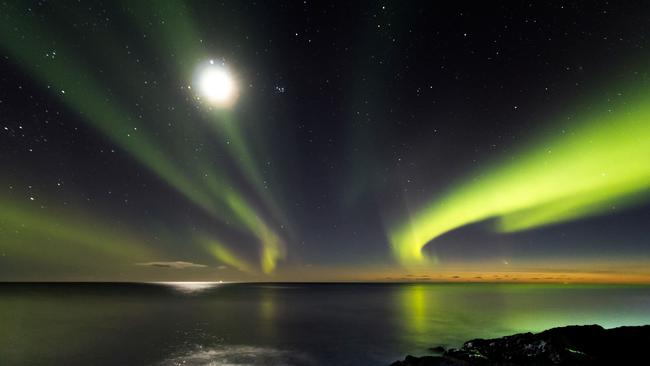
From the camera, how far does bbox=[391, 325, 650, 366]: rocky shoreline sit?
18.2m

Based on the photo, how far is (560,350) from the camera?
1892 cm

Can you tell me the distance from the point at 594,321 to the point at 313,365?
4633cm

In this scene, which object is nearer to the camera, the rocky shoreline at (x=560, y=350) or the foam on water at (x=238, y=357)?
the rocky shoreline at (x=560, y=350)

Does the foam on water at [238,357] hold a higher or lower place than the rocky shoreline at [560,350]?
lower

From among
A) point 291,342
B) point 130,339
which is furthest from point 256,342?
point 130,339

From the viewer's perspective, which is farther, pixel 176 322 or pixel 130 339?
pixel 176 322

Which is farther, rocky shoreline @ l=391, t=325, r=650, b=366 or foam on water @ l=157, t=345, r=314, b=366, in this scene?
foam on water @ l=157, t=345, r=314, b=366

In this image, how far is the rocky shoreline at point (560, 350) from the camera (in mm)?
18234

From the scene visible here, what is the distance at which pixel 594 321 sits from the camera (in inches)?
2018

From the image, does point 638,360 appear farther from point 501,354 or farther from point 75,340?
point 75,340

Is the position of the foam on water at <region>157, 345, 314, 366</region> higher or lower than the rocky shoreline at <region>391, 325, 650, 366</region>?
lower

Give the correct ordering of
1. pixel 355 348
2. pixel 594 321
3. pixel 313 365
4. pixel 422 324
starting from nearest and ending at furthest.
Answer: pixel 313 365
pixel 355 348
pixel 422 324
pixel 594 321

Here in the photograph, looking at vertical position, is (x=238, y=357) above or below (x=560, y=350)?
below

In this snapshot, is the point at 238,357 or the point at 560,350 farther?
the point at 238,357
